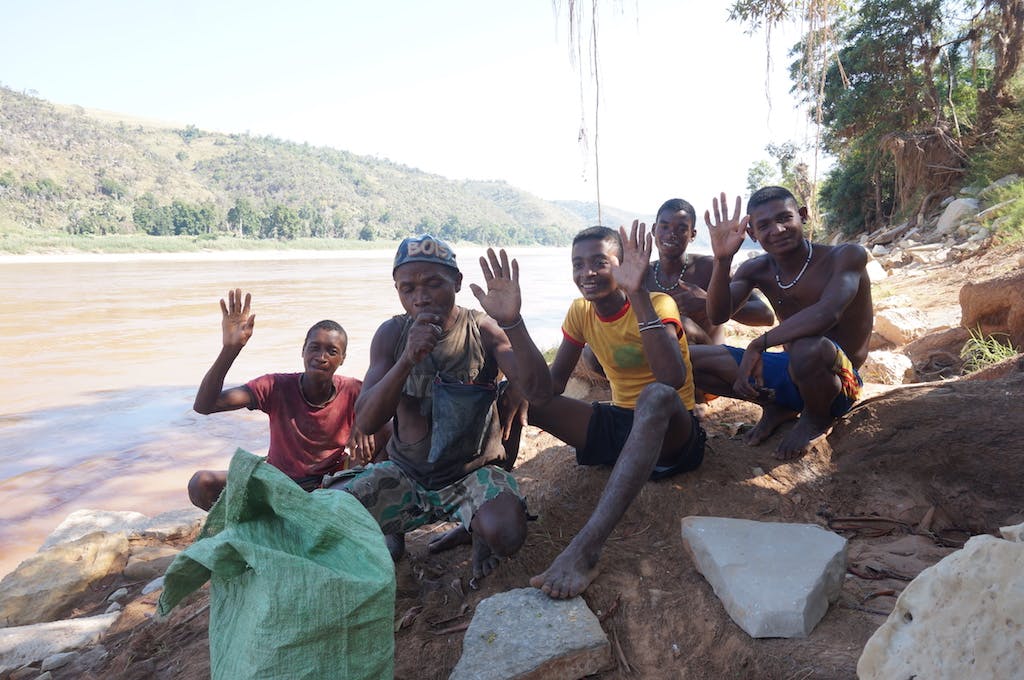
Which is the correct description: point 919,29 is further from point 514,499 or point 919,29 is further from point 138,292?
point 138,292

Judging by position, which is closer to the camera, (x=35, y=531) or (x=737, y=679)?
(x=737, y=679)

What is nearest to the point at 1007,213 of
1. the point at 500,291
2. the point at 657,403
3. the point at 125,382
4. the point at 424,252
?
the point at 657,403

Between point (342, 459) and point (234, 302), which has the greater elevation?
point (234, 302)

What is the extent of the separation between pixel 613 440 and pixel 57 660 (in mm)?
2294

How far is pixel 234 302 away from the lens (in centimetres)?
294

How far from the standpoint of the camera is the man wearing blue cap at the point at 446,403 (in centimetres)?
A: 229

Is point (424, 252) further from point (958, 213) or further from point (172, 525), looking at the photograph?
point (958, 213)

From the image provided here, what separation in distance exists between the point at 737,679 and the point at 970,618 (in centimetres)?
69

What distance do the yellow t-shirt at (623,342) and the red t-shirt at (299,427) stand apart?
1.33 meters

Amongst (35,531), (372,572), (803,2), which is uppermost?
(803,2)

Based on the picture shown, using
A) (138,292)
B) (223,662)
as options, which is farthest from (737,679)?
(138,292)

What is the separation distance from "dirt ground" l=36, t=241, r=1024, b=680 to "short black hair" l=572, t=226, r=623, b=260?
1008 mm

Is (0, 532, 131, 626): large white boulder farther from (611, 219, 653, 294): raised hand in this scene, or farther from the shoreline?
the shoreline

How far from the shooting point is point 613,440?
8.39ft
